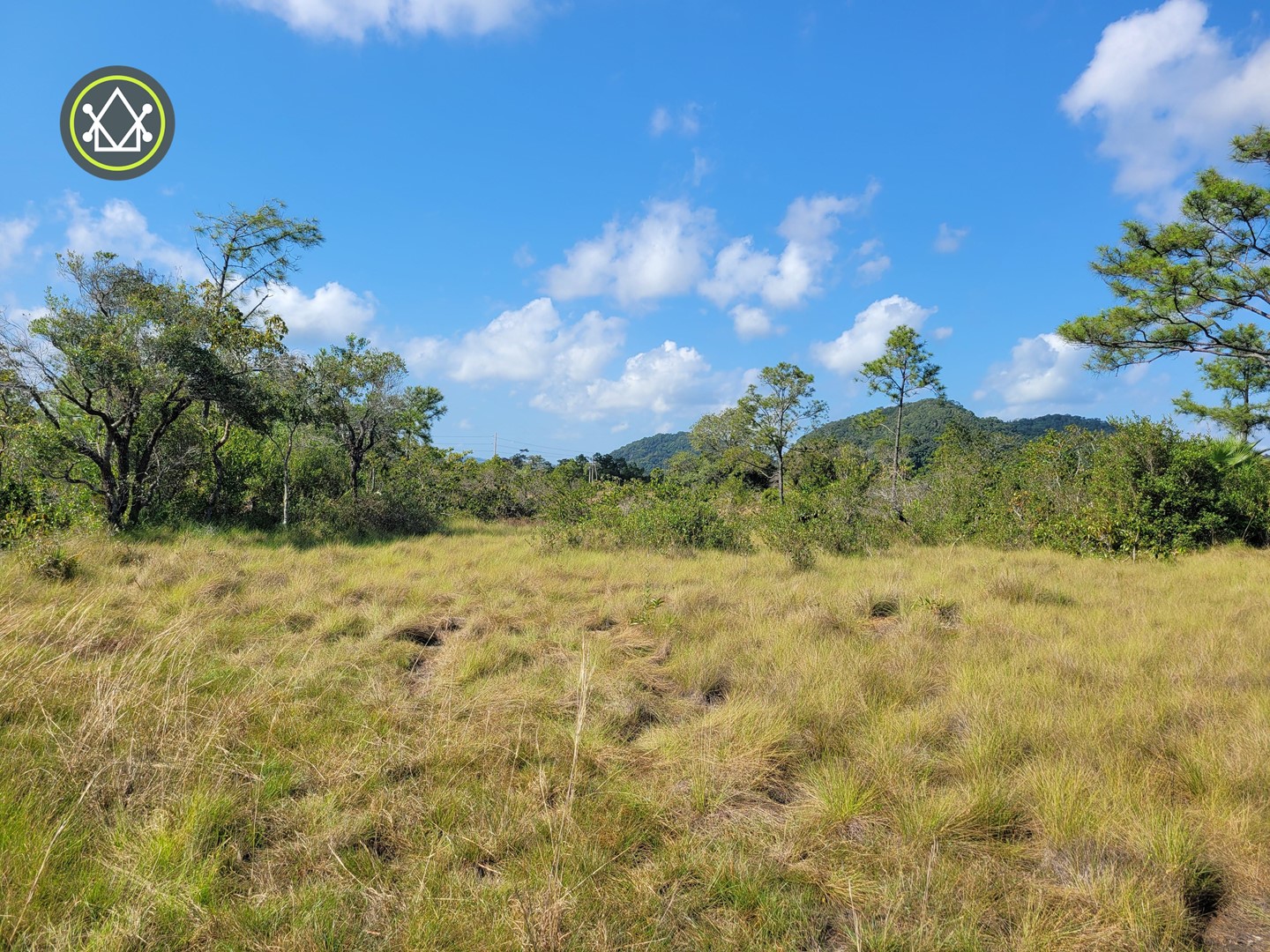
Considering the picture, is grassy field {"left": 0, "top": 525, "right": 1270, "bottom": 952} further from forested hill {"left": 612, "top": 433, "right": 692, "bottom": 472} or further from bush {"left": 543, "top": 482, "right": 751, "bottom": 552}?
forested hill {"left": 612, "top": 433, "right": 692, "bottom": 472}

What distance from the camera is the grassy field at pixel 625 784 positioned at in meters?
2.18

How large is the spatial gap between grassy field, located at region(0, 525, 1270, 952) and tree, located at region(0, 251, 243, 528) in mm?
6649

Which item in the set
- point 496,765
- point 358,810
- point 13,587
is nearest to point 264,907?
point 358,810

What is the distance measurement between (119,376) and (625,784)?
1267cm

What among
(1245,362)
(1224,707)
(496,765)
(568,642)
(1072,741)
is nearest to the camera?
(496,765)

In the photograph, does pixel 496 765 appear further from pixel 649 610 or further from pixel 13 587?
pixel 13 587

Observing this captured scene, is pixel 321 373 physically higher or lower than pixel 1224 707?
higher

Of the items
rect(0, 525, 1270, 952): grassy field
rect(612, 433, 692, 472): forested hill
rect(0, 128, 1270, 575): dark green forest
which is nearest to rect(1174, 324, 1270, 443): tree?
rect(0, 128, 1270, 575): dark green forest

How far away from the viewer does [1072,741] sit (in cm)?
352

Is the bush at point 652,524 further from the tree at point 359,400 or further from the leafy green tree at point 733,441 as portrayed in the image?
the leafy green tree at point 733,441

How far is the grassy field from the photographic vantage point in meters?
2.18

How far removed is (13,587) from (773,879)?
782 cm

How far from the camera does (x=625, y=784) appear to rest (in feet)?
10.4

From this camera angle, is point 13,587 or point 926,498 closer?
point 13,587
